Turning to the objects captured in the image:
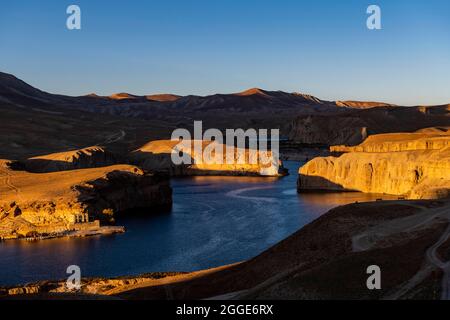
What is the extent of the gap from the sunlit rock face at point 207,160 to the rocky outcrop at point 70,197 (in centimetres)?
4728

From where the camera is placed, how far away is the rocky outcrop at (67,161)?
11812 cm

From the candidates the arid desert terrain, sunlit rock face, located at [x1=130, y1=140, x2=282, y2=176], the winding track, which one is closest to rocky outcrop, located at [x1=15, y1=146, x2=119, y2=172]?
the arid desert terrain

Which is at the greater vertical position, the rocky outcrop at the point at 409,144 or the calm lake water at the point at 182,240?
the rocky outcrop at the point at 409,144

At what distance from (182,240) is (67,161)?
62378mm

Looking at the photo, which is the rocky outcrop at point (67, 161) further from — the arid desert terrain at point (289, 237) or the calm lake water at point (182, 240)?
the calm lake water at point (182, 240)

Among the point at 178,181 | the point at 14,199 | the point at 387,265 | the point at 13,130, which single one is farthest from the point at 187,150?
the point at 387,265

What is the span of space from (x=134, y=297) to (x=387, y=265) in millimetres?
15419

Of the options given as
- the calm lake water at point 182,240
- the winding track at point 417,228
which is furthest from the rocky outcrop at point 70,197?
the winding track at point 417,228

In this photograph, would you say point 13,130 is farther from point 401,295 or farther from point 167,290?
point 401,295

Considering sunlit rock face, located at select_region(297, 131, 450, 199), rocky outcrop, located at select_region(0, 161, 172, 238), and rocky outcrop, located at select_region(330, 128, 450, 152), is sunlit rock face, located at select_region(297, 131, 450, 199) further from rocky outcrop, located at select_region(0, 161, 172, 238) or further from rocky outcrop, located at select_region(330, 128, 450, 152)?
rocky outcrop, located at select_region(0, 161, 172, 238)

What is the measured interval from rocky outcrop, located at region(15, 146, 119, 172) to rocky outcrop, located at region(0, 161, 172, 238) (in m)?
16.1

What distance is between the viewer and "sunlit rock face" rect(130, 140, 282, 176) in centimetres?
14612

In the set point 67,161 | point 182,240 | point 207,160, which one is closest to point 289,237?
point 182,240

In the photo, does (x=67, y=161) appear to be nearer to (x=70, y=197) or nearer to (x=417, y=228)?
(x=70, y=197)
